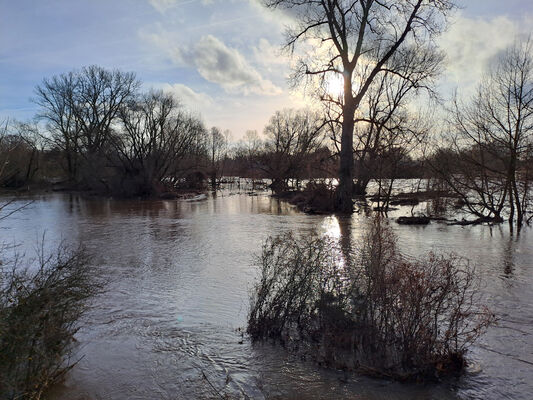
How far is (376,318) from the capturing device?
19.1ft

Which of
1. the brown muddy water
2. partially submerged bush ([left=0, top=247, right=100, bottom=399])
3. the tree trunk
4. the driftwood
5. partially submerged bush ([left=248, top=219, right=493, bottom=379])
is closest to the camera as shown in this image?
partially submerged bush ([left=0, top=247, right=100, bottom=399])

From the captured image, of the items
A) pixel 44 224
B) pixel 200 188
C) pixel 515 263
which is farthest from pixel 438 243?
pixel 200 188

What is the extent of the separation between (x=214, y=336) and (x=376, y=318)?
2687 mm

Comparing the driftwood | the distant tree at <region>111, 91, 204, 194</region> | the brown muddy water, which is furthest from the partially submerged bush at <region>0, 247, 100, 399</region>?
the distant tree at <region>111, 91, 204, 194</region>

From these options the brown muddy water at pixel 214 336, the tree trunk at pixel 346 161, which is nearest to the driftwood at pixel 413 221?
the tree trunk at pixel 346 161

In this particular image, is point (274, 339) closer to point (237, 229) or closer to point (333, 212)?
point (237, 229)

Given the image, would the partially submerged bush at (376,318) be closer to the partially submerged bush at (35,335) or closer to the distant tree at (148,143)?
the partially submerged bush at (35,335)

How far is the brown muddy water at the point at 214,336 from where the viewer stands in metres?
5.02

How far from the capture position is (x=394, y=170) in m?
26.3

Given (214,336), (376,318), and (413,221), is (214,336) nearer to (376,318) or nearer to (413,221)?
(376,318)

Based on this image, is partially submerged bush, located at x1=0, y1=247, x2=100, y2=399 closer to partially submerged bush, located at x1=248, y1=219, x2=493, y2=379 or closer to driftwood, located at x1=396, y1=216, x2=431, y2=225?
partially submerged bush, located at x1=248, y1=219, x2=493, y2=379

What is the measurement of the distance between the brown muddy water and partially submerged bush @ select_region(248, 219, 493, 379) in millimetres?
290

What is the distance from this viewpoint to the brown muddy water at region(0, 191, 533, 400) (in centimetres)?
502

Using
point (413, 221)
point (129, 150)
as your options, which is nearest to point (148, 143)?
point (129, 150)
